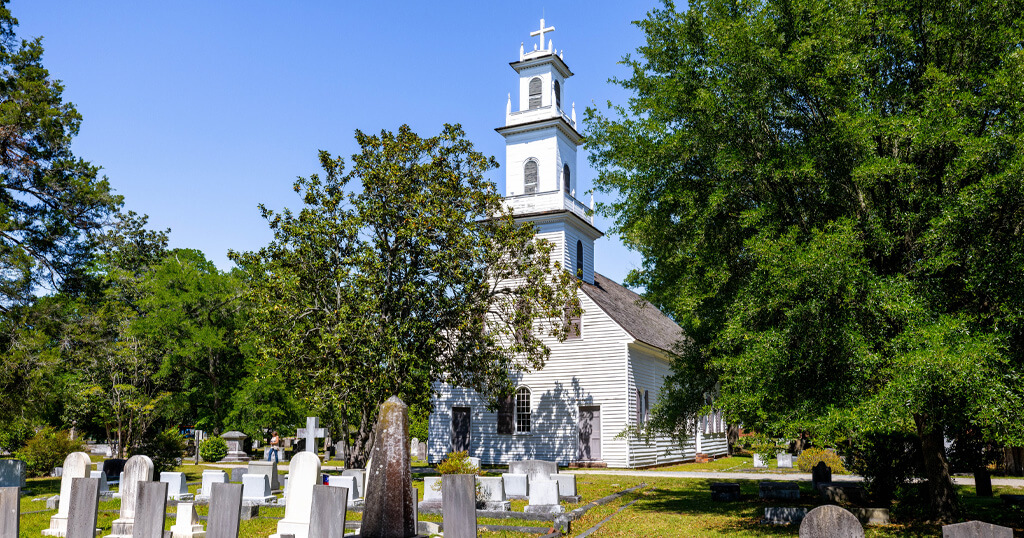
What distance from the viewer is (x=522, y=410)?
3148cm

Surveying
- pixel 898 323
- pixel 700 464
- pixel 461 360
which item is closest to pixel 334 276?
pixel 461 360

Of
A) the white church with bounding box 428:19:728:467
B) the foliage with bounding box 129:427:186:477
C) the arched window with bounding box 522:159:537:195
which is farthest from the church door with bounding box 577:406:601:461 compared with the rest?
the foliage with bounding box 129:427:186:477

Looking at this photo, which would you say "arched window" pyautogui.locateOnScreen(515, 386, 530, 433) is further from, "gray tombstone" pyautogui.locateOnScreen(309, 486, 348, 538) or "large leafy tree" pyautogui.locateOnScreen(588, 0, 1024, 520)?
"gray tombstone" pyautogui.locateOnScreen(309, 486, 348, 538)

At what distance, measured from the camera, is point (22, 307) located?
2292 cm

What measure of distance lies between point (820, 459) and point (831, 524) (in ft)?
82.8

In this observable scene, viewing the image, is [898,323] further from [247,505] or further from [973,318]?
[247,505]

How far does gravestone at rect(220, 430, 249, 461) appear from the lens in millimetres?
35156

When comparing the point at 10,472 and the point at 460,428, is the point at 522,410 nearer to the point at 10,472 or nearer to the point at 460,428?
the point at 460,428

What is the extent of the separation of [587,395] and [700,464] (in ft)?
30.0

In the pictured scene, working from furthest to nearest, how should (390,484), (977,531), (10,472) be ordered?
(10,472), (390,484), (977,531)

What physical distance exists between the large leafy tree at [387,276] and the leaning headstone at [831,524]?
698 inches

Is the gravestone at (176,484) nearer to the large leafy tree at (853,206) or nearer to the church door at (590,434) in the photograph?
the large leafy tree at (853,206)

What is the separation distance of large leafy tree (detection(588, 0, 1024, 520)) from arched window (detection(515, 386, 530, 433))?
16548mm

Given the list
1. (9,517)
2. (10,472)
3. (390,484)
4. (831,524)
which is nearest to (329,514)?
(390,484)
